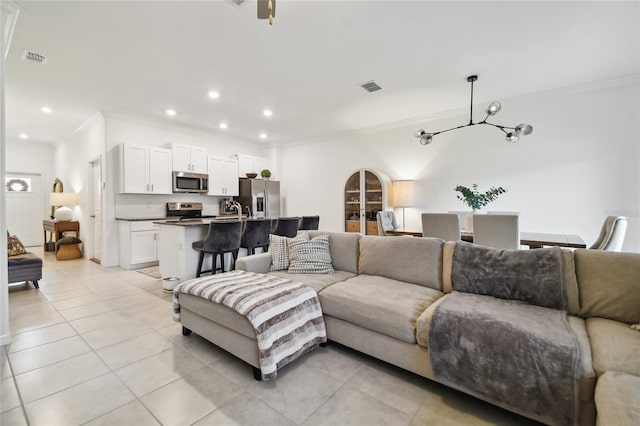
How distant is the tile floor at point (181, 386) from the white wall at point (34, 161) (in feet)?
22.1

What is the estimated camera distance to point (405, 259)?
2531 mm

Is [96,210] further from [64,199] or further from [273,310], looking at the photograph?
[273,310]

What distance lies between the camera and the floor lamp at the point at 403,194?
16.9 ft

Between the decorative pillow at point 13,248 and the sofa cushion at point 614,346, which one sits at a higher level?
the decorative pillow at point 13,248

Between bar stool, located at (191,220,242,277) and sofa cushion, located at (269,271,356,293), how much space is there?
1059mm

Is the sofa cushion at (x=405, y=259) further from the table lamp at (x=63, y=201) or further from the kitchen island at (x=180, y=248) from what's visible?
the table lamp at (x=63, y=201)

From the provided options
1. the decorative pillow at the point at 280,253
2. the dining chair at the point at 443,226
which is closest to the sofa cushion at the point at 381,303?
the decorative pillow at the point at 280,253

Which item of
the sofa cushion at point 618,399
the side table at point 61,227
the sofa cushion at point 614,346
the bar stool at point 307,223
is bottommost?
the sofa cushion at point 618,399

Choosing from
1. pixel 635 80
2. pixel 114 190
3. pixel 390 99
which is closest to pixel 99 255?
pixel 114 190

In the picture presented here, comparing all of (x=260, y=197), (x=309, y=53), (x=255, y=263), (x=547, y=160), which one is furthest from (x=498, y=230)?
(x=260, y=197)

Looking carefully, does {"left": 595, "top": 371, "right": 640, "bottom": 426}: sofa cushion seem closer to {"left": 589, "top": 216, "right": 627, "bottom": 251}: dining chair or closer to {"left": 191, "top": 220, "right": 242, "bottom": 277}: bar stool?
{"left": 589, "top": 216, "right": 627, "bottom": 251}: dining chair

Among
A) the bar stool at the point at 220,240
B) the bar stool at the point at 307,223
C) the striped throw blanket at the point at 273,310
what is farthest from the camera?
the bar stool at the point at 307,223

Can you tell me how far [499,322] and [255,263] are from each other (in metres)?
2.17

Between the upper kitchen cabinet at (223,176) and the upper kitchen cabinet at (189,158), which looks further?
the upper kitchen cabinet at (223,176)
